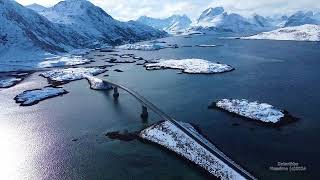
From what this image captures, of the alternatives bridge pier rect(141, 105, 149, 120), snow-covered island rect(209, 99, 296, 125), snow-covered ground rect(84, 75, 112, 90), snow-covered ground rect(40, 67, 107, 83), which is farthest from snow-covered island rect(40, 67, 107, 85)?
snow-covered island rect(209, 99, 296, 125)

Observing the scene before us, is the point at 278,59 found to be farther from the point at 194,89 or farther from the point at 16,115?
the point at 16,115

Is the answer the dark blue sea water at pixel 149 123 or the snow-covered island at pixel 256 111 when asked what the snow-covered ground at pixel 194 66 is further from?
the snow-covered island at pixel 256 111

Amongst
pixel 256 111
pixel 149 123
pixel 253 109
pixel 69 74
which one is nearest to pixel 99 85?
pixel 69 74

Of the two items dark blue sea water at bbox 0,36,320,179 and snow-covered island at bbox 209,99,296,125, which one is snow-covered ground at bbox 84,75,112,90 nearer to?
dark blue sea water at bbox 0,36,320,179

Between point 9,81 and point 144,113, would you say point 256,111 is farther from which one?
point 9,81

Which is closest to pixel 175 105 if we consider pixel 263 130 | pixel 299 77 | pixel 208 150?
pixel 263 130
